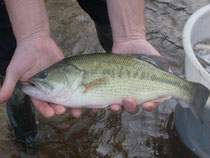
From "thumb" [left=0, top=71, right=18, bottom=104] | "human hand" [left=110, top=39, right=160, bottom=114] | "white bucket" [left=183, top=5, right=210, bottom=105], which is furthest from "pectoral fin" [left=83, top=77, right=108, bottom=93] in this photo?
"white bucket" [left=183, top=5, right=210, bottom=105]

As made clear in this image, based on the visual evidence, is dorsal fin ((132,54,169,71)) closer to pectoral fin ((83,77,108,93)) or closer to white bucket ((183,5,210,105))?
white bucket ((183,5,210,105))

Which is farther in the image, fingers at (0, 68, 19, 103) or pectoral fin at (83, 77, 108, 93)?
pectoral fin at (83, 77, 108, 93)

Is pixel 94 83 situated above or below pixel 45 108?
above

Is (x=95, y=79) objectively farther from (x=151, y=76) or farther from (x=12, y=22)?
(x=12, y=22)

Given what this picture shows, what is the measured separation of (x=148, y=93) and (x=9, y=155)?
2.06 meters

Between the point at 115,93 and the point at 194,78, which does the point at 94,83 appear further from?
the point at 194,78

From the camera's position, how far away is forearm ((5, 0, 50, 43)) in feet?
8.48

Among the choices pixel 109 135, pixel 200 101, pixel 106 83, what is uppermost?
pixel 106 83

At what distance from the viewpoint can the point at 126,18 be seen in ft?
9.58

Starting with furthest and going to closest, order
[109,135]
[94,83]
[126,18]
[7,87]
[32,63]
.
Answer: [109,135]
[126,18]
[32,63]
[94,83]
[7,87]

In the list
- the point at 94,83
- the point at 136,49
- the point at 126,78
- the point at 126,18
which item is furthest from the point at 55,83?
the point at 126,18

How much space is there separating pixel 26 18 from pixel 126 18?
1.06m

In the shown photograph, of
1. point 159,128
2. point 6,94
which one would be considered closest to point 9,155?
point 6,94

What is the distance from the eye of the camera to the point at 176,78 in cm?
248
